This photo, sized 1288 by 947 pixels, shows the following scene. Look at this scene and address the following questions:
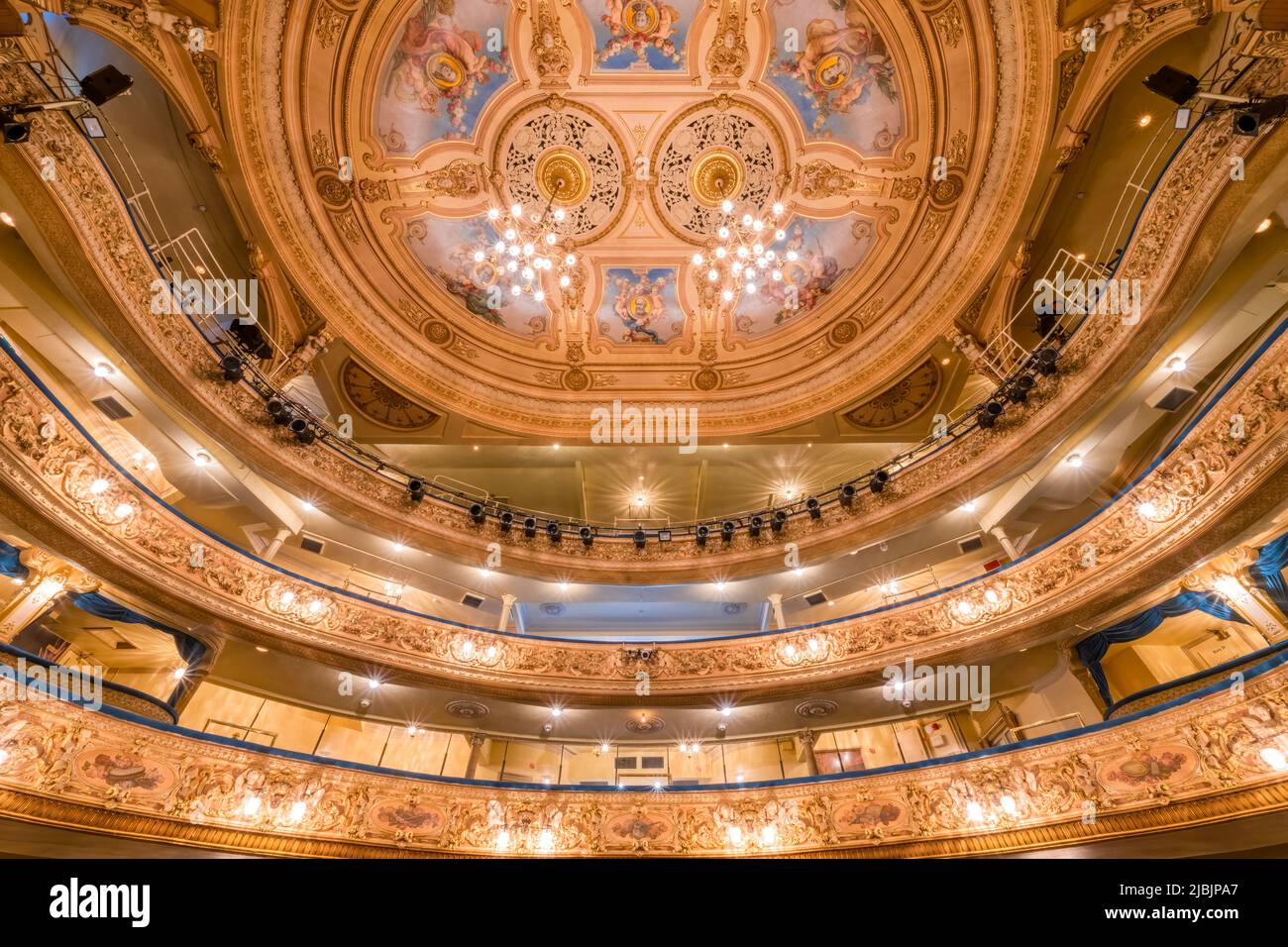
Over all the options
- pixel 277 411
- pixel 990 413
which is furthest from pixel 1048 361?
pixel 277 411

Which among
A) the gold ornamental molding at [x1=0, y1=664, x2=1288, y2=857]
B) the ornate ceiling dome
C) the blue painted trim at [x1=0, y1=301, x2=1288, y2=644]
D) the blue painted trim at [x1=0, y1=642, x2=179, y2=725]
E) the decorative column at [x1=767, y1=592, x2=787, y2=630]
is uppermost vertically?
the ornate ceiling dome

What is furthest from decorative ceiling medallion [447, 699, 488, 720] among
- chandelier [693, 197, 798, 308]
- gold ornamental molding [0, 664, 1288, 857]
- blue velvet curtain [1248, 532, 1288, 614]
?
blue velvet curtain [1248, 532, 1288, 614]

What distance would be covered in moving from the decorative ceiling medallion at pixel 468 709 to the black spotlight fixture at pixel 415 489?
486cm

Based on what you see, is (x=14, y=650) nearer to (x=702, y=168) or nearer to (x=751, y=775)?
(x=751, y=775)

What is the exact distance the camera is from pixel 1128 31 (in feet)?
29.3

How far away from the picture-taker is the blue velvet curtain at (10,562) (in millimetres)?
6891

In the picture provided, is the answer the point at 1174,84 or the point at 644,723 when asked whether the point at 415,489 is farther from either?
the point at 1174,84

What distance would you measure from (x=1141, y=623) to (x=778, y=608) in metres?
6.79

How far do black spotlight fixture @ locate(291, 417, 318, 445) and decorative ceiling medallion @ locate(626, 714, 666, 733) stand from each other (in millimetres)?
9348

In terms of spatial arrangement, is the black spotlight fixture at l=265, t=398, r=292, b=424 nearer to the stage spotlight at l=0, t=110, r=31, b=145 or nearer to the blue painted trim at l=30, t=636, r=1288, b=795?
the stage spotlight at l=0, t=110, r=31, b=145

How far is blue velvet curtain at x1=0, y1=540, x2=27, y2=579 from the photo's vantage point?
6.89m

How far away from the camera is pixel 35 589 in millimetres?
7320
